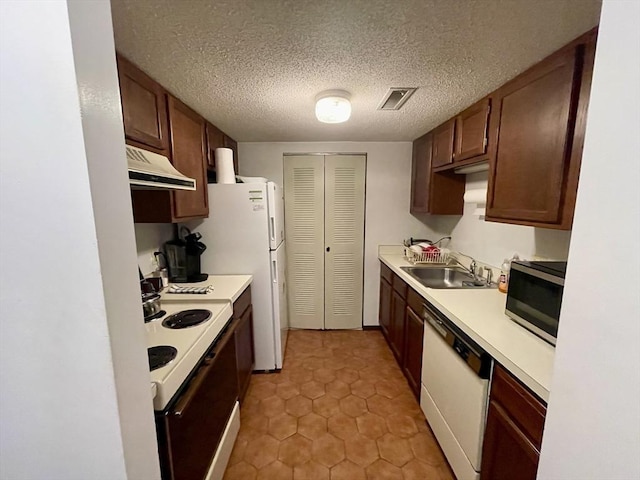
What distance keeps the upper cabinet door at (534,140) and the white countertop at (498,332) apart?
0.51 metres

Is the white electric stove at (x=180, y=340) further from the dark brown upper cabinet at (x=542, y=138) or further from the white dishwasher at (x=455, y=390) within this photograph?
the dark brown upper cabinet at (x=542, y=138)

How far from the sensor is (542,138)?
122cm

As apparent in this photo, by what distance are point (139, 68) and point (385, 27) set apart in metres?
1.10

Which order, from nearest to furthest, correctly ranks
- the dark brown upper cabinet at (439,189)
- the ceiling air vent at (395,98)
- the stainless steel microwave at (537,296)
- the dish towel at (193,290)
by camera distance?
1. the stainless steel microwave at (537,296)
2. the ceiling air vent at (395,98)
3. the dish towel at (193,290)
4. the dark brown upper cabinet at (439,189)

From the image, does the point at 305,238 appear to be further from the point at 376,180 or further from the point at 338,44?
the point at 338,44

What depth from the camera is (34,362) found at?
1.63 ft

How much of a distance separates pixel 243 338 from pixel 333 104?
170cm

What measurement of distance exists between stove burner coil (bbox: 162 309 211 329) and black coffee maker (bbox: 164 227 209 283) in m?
0.62

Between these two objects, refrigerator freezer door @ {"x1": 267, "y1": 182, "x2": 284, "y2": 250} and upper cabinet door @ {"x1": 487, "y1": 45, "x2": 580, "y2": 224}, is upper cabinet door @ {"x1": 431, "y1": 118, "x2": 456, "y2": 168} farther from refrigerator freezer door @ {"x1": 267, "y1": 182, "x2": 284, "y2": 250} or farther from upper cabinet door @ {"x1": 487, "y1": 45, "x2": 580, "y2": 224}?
refrigerator freezer door @ {"x1": 267, "y1": 182, "x2": 284, "y2": 250}

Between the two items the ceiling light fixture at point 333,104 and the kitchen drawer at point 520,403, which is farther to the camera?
the ceiling light fixture at point 333,104

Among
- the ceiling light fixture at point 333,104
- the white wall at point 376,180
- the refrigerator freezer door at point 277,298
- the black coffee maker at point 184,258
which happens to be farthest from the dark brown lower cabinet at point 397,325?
the black coffee maker at point 184,258

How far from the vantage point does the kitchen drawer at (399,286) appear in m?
2.20

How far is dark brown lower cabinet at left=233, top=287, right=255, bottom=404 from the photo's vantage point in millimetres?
1848

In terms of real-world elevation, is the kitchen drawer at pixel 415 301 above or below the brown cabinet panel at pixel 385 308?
above
